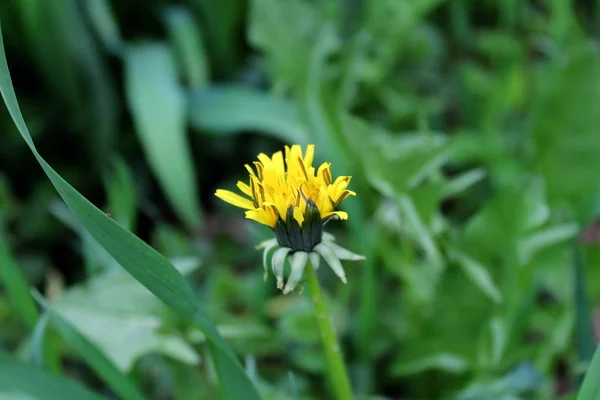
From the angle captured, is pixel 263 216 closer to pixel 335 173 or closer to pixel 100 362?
pixel 100 362

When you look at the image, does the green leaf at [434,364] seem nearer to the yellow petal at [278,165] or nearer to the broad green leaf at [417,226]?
the broad green leaf at [417,226]

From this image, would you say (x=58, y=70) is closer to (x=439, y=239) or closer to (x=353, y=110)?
(x=353, y=110)

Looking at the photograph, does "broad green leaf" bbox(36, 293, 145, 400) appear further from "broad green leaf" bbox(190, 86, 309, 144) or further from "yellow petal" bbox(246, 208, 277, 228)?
"broad green leaf" bbox(190, 86, 309, 144)

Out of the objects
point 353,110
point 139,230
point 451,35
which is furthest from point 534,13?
point 139,230

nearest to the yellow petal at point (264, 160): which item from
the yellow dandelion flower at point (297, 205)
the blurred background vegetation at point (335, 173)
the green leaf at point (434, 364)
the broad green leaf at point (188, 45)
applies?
the yellow dandelion flower at point (297, 205)

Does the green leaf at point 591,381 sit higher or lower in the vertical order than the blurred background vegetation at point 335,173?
lower

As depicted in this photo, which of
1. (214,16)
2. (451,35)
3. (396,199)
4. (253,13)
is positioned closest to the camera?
(396,199)

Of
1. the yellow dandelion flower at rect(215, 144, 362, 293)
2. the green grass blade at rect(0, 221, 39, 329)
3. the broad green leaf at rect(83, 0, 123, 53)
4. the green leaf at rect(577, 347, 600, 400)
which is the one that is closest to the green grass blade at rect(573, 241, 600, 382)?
the green leaf at rect(577, 347, 600, 400)
